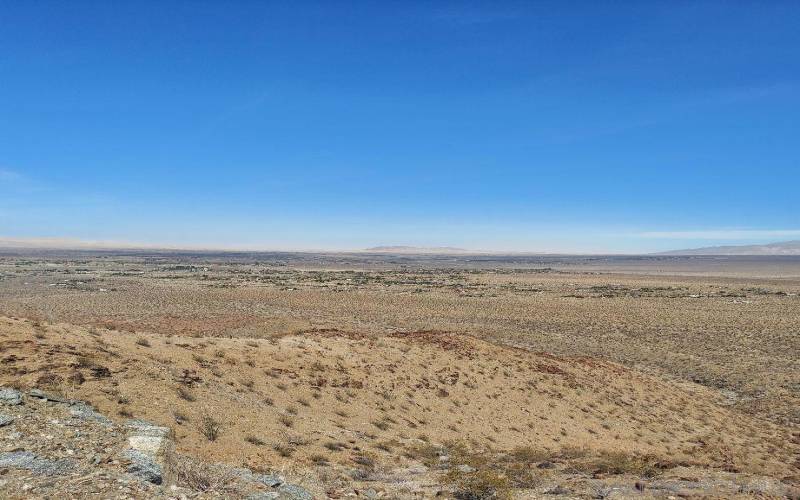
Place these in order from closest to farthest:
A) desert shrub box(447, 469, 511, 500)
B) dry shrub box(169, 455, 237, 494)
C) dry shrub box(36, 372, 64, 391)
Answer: dry shrub box(169, 455, 237, 494)
desert shrub box(447, 469, 511, 500)
dry shrub box(36, 372, 64, 391)

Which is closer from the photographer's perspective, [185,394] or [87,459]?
[87,459]

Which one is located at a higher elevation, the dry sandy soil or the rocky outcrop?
the rocky outcrop

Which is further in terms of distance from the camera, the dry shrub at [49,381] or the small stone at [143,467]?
the dry shrub at [49,381]

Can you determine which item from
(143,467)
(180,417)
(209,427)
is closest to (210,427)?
(209,427)

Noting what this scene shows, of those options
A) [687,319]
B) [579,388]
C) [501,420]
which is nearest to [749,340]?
[687,319]

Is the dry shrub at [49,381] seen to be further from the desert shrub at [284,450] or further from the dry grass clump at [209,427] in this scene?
the desert shrub at [284,450]

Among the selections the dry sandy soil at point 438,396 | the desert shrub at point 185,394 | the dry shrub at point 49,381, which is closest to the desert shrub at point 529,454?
the dry sandy soil at point 438,396

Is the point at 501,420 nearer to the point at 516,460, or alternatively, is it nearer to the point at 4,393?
the point at 516,460

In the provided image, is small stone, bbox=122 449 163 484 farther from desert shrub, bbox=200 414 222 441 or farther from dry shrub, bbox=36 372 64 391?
dry shrub, bbox=36 372 64 391

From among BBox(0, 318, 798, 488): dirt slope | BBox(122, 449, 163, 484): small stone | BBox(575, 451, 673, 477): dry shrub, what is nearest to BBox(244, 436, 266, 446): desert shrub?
BBox(0, 318, 798, 488): dirt slope

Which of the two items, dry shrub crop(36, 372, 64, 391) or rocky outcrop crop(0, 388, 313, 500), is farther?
dry shrub crop(36, 372, 64, 391)

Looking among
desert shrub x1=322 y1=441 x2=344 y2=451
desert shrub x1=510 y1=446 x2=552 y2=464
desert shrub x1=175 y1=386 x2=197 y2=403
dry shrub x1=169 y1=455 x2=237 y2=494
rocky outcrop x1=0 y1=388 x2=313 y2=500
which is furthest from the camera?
desert shrub x1=510 y1=446 x2=552 y2=464

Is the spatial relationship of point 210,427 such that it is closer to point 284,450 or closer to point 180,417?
point 180,417

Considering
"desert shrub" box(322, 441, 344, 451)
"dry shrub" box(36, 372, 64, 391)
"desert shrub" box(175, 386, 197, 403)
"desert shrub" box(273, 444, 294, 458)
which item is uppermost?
"dry shrub" box(36, 372, 64, 391)
